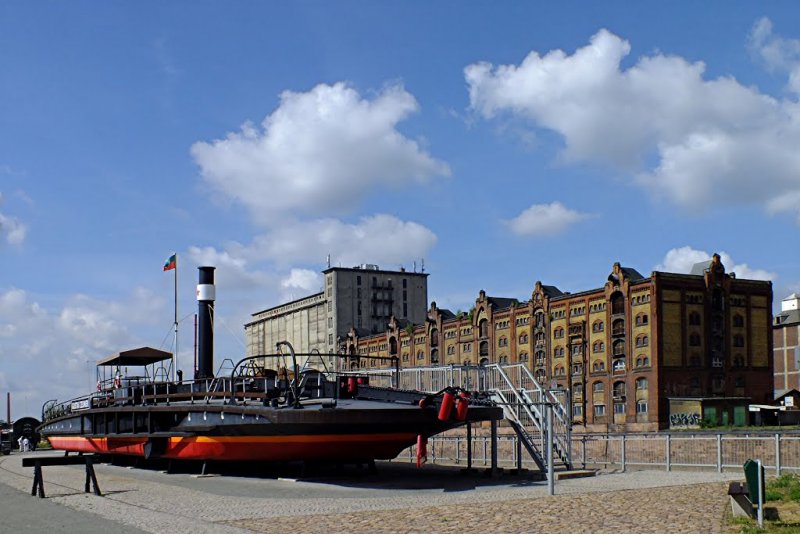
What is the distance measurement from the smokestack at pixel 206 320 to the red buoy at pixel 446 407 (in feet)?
48.0

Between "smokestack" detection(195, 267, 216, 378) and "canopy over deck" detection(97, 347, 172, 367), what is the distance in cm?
294

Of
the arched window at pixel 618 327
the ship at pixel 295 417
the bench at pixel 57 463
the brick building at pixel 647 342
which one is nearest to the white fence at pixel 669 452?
the ship at pixel 295 417

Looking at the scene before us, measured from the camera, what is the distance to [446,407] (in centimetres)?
2216

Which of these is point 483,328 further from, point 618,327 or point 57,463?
point 57,463

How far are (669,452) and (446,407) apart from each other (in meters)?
8.31

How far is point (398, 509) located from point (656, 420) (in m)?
63.8

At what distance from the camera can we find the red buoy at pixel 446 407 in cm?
2214

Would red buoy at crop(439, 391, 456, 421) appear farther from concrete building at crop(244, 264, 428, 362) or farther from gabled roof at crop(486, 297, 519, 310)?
concrete building at crop(244, 264, 428, 362)

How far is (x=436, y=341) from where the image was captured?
108 m

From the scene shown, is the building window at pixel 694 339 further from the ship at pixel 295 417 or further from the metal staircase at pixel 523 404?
the ship at pixel 295 417

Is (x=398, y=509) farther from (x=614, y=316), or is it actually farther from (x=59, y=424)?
(x=614, y=316)

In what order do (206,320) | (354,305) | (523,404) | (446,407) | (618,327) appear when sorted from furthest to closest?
(354,305)
(618,327)
(206,320)
(523,404)
(446,407)

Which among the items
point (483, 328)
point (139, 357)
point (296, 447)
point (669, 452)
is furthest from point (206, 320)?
point (483, 328)

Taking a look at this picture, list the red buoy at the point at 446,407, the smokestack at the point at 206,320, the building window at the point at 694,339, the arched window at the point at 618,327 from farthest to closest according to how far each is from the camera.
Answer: the arched window at the point at 618,327
the building window at the point at 694,339
the smokestack at the point at 206,320
the red buoy at the point at 446,407
